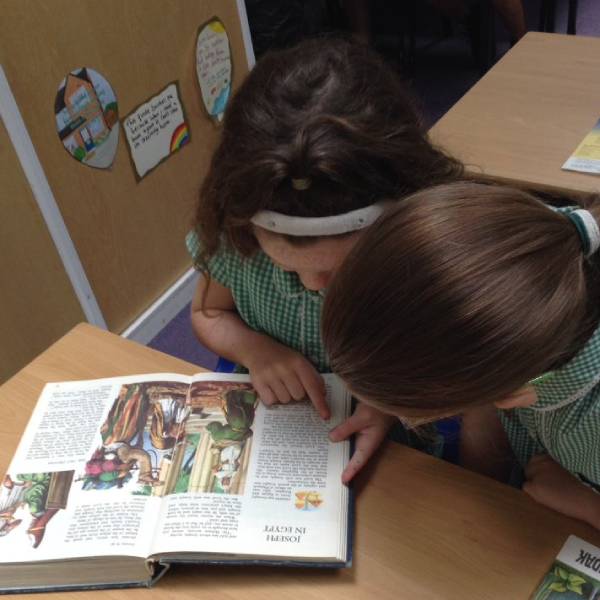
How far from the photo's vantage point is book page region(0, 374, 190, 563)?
2.24 ft

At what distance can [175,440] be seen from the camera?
0.78 metres

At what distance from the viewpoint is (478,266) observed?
19.1 inches

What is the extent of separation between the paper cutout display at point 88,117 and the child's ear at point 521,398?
1192 mm

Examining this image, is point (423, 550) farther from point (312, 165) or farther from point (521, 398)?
point (312, 165)

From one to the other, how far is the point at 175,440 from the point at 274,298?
0.25 metres

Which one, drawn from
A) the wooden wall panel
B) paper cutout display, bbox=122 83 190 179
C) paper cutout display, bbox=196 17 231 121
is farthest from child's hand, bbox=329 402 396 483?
paper cutout display, bbox=196 17 231 121

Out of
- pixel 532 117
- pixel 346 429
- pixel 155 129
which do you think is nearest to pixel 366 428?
pixel 346 429

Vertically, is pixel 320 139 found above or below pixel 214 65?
above

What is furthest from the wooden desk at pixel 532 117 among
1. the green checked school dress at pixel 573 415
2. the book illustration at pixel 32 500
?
the book illustration at pixel 32 500

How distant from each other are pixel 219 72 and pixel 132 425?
4.24ft

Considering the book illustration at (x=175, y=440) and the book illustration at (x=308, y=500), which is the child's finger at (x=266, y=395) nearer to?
the book illustration at (x=175, y=440)

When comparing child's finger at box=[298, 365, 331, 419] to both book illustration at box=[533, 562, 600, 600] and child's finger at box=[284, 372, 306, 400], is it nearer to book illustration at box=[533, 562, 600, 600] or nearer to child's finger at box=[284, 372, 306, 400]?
child's finger at box=[284, 372, 306, 400]

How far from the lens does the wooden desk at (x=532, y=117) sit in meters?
1.18

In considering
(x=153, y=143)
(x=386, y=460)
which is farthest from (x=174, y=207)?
(x=386, y=460)
